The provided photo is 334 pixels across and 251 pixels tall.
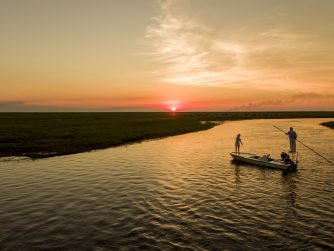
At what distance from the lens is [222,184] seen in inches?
897

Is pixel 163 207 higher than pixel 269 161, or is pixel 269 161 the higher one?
pixel 269 161

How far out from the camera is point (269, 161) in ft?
94.8

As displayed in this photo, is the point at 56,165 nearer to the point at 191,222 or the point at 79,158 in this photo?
the point at 79,158

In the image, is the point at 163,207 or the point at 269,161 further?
the point at 269,161

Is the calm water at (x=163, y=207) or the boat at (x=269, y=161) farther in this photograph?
the boat at (x=269, y=161)

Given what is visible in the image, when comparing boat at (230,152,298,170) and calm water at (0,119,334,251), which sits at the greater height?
boat at (230,152,298,170)

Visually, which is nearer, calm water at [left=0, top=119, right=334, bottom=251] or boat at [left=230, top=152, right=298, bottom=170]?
calm water at [left=0, top=119, right=334, bottom=251]

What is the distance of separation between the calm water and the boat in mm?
823

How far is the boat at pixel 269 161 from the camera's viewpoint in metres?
27.4

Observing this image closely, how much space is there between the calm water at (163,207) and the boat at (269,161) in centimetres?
82

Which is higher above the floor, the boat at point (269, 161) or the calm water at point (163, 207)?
the boat at point (269, 161)

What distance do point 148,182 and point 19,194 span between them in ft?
30.4

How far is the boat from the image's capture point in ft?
89.8

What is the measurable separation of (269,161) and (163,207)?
15.5m
